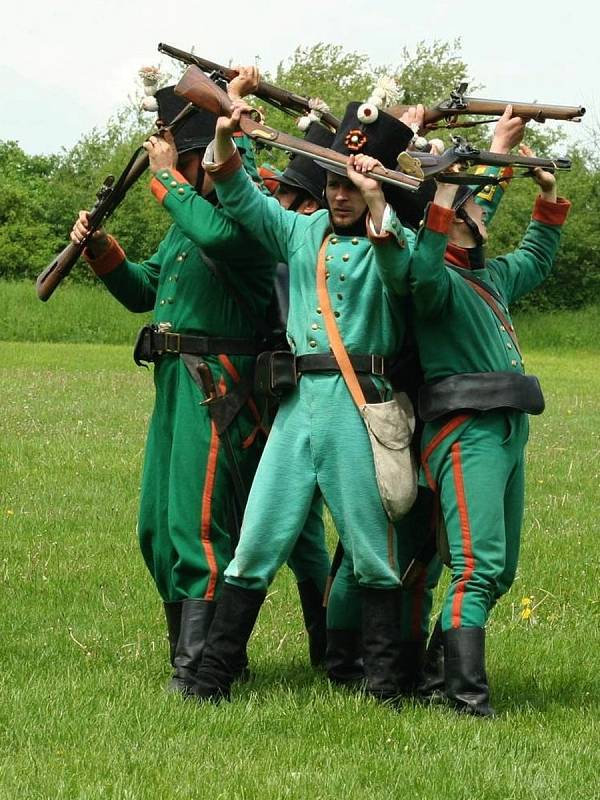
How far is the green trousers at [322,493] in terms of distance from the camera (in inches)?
237

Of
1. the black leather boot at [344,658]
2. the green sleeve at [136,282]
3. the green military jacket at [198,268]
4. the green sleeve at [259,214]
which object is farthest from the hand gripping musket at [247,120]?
the black leather boot at [344,658]

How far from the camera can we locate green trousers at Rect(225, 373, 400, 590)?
6.01 meters

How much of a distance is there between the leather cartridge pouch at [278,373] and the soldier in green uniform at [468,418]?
0.55m

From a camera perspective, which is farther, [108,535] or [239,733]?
[108,535]

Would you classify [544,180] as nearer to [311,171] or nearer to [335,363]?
[311,171]

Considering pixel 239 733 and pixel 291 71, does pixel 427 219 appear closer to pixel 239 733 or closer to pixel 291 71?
pixel 239 733

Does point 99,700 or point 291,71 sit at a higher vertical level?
point 291,71

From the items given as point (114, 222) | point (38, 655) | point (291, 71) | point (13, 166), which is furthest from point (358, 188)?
point (13, 166)

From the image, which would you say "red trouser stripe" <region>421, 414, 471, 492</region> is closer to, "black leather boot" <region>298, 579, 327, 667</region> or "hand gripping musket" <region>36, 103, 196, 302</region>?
"black leather boot" <region>298, 579, 327, 667</region>

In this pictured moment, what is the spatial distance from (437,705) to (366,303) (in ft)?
5.52

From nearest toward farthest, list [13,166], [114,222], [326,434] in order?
[326,434]
[114,222]
[13,166]

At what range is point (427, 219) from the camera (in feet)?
18.9

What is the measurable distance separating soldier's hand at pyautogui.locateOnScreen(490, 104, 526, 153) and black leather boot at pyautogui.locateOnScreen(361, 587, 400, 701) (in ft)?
6.34

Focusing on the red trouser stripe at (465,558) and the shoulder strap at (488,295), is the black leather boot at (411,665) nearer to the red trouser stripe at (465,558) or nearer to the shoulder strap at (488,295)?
the red trouser stripe at (465,558)
